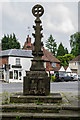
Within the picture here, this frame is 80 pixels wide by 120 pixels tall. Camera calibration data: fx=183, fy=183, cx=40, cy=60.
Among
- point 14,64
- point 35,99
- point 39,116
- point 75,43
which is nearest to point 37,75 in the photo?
point 35,99

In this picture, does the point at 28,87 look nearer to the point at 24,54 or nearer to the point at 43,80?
the point at 43,80

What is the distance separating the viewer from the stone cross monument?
788cm

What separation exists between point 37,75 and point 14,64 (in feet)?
98.3

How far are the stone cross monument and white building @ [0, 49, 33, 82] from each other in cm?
2773

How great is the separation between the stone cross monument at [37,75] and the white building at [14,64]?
91.0ft

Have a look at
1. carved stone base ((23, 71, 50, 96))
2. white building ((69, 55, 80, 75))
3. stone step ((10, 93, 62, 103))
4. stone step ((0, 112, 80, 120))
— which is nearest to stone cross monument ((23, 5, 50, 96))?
carved stone base ((23, 71, 50, 96))

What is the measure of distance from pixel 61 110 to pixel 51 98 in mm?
841

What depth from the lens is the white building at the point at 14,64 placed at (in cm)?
3644

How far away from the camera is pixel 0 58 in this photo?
38.9 meters

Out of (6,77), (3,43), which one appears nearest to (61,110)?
(6,77)

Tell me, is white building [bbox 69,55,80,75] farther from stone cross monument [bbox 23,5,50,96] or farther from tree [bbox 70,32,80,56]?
stone cross monument [bbox 23,5,50,96]

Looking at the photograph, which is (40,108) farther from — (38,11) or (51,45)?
(51,45)

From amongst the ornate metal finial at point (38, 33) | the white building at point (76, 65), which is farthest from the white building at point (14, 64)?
the ornate metal finial at point (38, 33)

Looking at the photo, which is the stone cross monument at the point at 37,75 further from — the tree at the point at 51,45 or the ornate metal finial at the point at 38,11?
the tree at the point at 51,45
